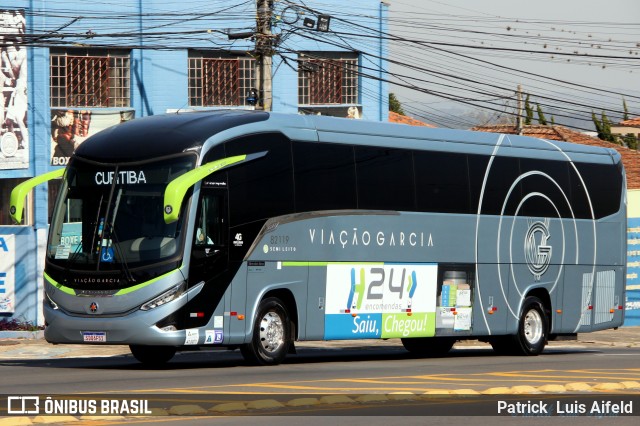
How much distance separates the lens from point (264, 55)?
29.3 m

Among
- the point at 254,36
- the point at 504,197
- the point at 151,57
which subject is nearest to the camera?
the point at 504,197

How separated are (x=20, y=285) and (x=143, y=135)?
10.2 m

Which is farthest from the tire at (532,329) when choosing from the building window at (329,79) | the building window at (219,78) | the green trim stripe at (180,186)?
the building window at (329,79)

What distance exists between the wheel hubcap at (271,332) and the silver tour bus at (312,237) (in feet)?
0.07

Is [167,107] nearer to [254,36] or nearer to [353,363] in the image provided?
[254,36]

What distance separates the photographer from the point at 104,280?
18.4 metres

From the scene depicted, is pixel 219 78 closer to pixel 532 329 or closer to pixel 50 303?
pixel 532 329

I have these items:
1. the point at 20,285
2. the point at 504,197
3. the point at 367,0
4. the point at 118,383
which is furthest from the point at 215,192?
the point at 367,0

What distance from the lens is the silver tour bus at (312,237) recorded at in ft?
60.5

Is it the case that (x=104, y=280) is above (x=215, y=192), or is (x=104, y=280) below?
below

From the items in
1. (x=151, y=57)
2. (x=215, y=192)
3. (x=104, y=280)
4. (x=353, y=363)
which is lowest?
(x=353, y=363)

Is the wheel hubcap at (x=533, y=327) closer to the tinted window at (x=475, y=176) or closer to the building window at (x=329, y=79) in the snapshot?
the tinted window at (x=475, y=176)

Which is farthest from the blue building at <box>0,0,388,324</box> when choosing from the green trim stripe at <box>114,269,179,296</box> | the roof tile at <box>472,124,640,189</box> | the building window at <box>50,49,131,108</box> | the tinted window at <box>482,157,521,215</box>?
the roof tile at <box>472,124,640,189</box>

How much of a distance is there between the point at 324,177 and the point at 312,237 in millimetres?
972
